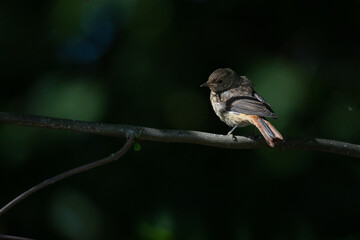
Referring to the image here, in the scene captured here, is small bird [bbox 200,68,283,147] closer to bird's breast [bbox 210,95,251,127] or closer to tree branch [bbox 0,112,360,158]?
bird's breast [bbox 210,95,251,127]

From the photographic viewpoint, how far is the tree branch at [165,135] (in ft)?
7.89

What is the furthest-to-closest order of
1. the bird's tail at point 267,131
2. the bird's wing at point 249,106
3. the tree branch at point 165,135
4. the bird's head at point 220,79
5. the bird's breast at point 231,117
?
the bird's head at point 220,79 < the bird's breast at point 231,117 < the bird's wing at point 249,106 < the bird's tail at point 267,131 < the tree branch at point 165,135

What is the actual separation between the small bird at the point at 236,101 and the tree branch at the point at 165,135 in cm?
45

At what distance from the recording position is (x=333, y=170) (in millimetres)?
4148

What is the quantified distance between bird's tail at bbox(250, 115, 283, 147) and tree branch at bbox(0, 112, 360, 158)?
54mm

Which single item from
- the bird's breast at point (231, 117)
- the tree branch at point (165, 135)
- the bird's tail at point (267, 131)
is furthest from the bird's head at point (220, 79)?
the tree branch at point (165, 135)

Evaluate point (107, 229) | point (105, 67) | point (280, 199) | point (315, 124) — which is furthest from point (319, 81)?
point (107, 229)

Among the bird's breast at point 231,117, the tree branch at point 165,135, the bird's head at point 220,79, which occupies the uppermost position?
the bird's head at point 220,79

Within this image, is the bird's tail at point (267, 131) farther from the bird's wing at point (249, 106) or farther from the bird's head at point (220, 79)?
the bird's head at point (220, 79)

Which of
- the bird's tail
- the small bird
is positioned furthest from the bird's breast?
the bird's tail

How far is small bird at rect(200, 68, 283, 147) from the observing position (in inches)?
138

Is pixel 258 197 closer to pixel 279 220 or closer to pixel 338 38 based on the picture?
pixel 279 220

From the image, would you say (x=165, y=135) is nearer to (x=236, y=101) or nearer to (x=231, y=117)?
(x=231, y=117)

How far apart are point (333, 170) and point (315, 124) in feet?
1.34
